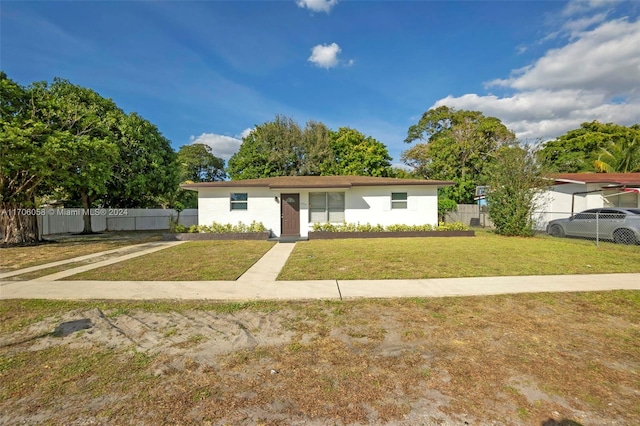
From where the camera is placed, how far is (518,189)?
45.2ft

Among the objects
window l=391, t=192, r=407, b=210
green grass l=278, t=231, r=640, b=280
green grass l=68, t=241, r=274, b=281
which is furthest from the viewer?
window l=391, t=192, r=407, b=210

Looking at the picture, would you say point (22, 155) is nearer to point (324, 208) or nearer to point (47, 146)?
point (47, 146)

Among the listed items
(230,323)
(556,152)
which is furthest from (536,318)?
(556,152)

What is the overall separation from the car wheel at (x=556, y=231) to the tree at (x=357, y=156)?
60.8 feet

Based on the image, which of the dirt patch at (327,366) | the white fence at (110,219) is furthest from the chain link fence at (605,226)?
the white fence at (110,219)

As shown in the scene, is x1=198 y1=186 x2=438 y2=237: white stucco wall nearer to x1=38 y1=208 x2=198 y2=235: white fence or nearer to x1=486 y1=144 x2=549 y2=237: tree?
x1=486 y1=144 x2=549 y2=237: tree

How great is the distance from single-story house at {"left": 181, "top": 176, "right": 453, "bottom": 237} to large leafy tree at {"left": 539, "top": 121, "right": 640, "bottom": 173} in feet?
47.6

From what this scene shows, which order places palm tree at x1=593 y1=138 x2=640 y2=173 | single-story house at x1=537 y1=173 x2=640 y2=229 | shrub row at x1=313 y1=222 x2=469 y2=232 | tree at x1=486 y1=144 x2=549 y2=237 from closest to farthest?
tree at x1=486 y1=144 x2=549 y2=237, shrub row at x1=313 y1=222 x2=469 y2=232, single-story house at x1=537 y1=173 x2=640 y2=229, palm tree at x1=593 y1=138 x2=640 y2=173

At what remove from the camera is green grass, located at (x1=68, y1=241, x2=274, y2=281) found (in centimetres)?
677

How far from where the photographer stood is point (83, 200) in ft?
64.9

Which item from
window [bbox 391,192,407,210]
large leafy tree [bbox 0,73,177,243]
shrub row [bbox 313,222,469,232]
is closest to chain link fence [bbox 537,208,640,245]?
shrub row [bbox 313,222,469,232]

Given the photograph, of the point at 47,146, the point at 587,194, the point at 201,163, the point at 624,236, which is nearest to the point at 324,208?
the point at 47,146

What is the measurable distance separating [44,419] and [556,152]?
42.8m

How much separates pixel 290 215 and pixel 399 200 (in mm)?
5530
